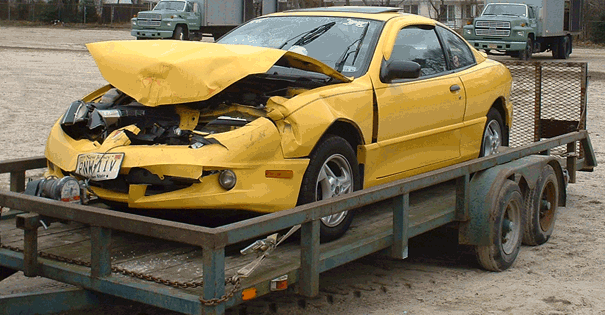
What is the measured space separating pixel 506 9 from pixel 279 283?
85.3 ft

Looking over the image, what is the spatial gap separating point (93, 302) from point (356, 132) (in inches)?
84.6

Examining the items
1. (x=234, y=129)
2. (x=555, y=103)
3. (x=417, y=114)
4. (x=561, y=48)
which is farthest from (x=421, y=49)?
(x=561, y=48)

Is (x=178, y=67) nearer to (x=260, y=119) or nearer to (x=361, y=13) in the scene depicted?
(x=260, y=119)

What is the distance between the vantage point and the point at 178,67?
194 inches

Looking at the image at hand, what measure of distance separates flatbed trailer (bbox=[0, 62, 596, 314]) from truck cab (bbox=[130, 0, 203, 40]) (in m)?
26.7

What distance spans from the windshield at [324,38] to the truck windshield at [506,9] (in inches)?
910

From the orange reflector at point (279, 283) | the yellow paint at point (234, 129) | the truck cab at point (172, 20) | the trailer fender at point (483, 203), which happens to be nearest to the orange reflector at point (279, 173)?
the yellow paint at point (234, 129)

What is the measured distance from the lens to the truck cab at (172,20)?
105ft

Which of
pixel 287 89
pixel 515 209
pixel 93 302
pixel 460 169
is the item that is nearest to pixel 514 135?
pixel 515 209

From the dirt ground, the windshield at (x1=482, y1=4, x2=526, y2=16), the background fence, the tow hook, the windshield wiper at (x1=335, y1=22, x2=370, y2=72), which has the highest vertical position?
the background fence

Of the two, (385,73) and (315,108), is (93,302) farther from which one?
(385,73)

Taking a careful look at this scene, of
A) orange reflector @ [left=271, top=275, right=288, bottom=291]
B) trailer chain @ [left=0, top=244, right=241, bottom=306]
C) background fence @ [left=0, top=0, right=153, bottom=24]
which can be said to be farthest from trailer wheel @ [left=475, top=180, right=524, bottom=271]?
background fence @ [left=0, top=0, right=153, bottom=24]

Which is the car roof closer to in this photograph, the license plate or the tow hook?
the license plate

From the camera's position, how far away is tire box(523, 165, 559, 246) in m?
6.86
